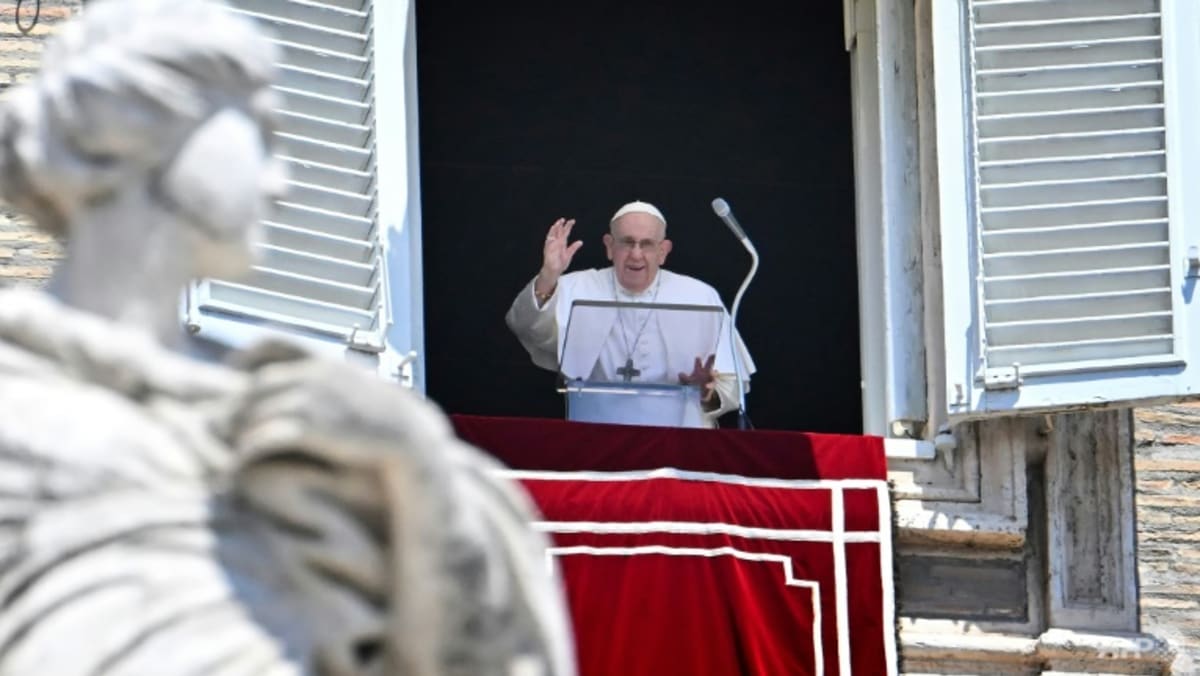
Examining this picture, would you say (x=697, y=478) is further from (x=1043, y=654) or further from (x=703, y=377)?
(x=1043, y=654)

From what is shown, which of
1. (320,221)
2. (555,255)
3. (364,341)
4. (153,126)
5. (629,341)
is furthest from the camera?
(555,255)

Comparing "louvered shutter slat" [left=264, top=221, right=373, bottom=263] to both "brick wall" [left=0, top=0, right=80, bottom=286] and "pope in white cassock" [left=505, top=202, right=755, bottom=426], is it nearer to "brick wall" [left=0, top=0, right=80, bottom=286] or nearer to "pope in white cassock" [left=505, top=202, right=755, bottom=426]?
"brick wall" [left=0, top=0, right=80, bottom=286]

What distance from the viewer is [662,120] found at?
13195 mm

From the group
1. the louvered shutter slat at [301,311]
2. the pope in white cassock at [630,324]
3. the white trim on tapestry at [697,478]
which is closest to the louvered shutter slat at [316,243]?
the louvered shutter slat at [301,311]

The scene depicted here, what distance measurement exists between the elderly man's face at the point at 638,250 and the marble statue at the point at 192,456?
25.8 feet

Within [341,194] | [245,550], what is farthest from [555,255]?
[245,550]

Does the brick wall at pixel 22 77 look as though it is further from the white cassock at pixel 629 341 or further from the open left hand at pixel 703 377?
the open left hand at pixel 703 377

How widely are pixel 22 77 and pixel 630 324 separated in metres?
1.72

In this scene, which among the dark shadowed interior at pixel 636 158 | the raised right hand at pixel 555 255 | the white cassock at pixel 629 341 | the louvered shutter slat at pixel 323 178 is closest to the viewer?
the louvered shutter slat at pixel 323 178

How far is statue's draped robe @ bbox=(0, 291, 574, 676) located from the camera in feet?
10.5

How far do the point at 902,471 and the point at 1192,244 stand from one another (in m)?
0.90

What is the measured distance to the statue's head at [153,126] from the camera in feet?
11.2

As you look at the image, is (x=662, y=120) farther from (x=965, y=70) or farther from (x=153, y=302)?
(x=153, y=302)

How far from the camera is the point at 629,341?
1044cm
